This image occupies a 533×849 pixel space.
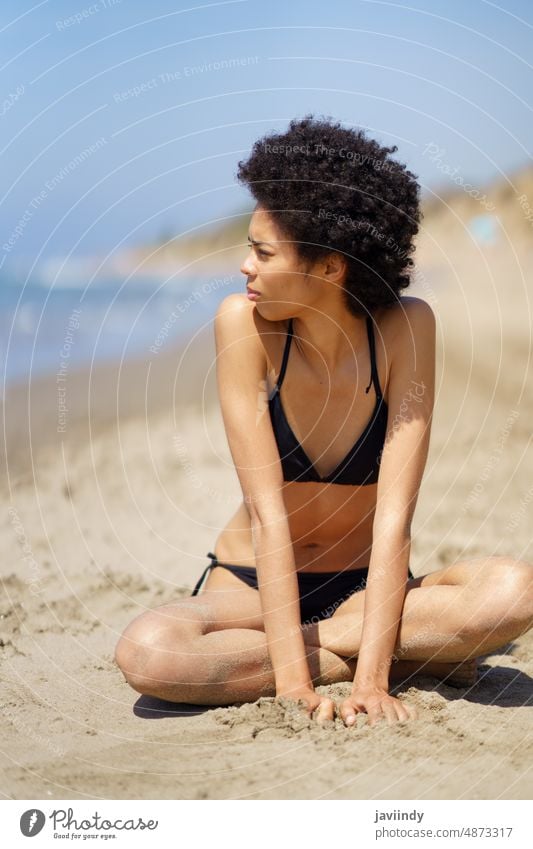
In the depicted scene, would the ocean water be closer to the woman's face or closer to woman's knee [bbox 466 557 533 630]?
the woman's face

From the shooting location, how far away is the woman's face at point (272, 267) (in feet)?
11.0

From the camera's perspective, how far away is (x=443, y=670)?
3652mm

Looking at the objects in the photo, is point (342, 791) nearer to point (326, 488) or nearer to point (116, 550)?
point (326, 488)

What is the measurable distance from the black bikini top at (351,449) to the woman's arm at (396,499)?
7cm

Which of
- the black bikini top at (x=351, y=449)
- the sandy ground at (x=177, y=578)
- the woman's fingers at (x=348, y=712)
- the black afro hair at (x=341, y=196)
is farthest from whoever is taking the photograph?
the black bikini top at (x=351, y=449)

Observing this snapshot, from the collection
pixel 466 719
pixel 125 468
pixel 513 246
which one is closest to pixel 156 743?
pixel 466 719

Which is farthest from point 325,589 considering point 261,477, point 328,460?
point 261,477

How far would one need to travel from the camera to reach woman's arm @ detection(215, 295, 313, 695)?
3350 millimetres

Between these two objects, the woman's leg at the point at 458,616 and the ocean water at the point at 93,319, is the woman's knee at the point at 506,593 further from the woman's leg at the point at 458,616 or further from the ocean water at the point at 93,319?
the ocean water at the point at 93,319

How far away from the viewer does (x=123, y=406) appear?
28.3 ft

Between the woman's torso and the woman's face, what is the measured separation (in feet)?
0.63

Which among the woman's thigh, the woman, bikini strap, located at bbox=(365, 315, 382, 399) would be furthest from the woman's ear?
the woman's thigh

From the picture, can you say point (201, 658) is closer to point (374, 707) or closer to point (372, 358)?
point (374, 707)

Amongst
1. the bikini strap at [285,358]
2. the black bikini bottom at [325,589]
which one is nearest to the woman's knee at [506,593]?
the black bikini bottom at [325,589]
